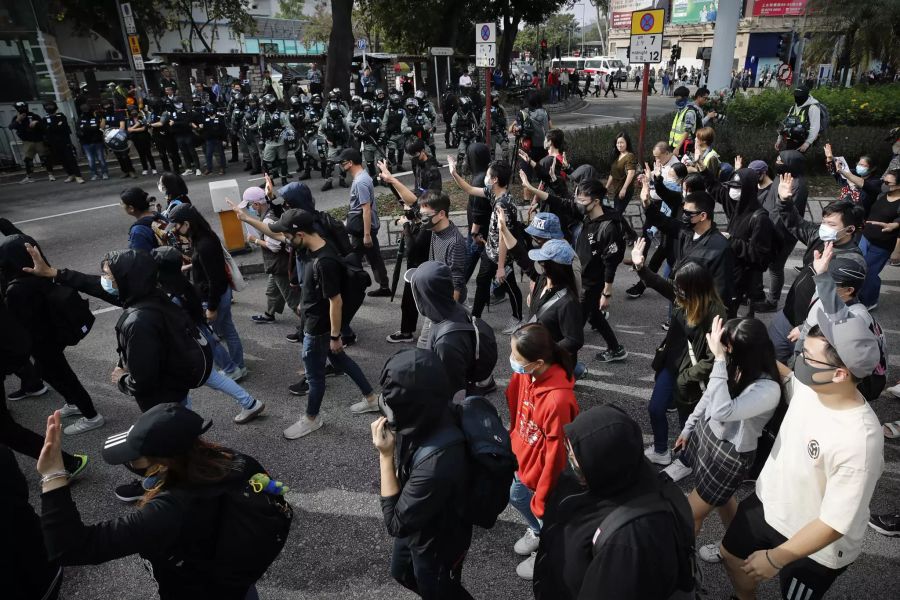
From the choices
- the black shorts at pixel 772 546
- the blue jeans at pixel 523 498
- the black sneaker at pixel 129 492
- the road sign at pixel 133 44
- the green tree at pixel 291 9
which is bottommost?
the black sneaker at pixel 129 492

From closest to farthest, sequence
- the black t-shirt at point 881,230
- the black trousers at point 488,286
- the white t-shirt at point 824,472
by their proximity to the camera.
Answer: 1. the white t-shirt at point 824,472
2. the black t-shirt at point 881,230
3. the black trousers at point 488,286

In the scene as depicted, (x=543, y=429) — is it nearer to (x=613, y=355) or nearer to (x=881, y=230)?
(x=613, y=355)

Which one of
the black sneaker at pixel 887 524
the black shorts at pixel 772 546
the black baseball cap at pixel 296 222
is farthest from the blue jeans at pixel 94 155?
the black sneaker at pixel 887 524

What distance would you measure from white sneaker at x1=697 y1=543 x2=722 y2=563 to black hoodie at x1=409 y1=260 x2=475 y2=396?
5.50ft


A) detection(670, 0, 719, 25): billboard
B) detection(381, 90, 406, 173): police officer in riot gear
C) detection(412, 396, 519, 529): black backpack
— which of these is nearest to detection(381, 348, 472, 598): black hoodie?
detection(412, 396, 519, 529): black backpack

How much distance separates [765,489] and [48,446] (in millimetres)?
2902

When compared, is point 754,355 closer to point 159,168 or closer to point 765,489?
point 765,489

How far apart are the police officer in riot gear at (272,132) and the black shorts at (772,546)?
11706 mm

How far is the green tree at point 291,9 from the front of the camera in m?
62.7

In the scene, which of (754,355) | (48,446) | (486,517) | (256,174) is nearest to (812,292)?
(754,355)

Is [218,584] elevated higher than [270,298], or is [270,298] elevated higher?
[218,584]

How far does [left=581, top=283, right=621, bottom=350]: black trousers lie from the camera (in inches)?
205

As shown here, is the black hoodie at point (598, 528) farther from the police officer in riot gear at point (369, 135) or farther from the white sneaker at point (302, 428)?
the police officer in riot gear at point (369, 135)

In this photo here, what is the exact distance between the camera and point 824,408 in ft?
7.57
